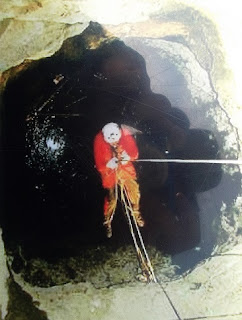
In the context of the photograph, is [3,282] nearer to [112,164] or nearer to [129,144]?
[112,164]

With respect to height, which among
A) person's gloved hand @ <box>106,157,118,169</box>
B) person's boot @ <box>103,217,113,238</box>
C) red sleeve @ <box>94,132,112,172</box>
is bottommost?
person's boot @ <box>103,217,113,238</box>

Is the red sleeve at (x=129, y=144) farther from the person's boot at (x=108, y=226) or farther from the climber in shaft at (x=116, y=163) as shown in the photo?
the person's boot at (x=108, y=226)

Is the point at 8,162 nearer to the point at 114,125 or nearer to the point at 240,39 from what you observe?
the point at 114,125

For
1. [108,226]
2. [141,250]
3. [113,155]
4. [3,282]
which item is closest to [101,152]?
[113,155]

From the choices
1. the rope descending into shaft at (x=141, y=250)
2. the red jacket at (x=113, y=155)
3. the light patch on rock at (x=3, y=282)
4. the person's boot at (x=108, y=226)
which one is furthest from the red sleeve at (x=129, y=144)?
the light patch on rock at (x=3, y=282)

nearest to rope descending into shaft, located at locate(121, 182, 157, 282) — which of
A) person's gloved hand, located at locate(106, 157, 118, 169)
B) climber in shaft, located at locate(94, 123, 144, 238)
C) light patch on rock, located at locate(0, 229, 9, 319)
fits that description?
climber in shaft, located at locate(94, 123, 144, 238)

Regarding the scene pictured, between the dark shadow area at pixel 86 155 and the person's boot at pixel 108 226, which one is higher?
the dark shadow area at pixel 86 155

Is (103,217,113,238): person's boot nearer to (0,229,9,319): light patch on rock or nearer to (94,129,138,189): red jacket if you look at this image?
(94,129,138,189): red jacket
